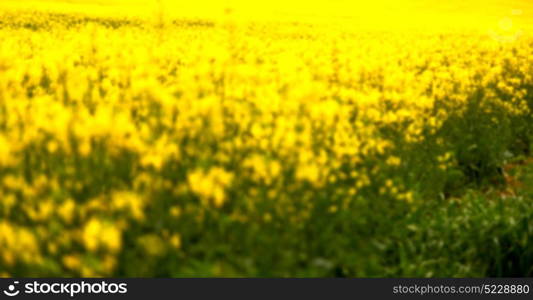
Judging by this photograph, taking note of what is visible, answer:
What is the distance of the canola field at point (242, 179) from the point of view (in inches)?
116

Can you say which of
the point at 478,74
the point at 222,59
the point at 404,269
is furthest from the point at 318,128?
the point at 478,74

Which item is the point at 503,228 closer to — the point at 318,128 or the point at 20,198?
the point at 318,128

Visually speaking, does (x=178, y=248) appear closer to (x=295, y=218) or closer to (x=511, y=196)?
(x=295, y=218)

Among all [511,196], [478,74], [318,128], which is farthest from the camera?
[478,74]

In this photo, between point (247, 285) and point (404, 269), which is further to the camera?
point (404, 269)

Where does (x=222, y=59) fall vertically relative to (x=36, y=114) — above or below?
above

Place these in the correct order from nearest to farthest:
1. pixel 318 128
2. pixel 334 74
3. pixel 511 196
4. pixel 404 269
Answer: pixel 404 269, pixel 318 128, pixel 511 196, pixel 334 74

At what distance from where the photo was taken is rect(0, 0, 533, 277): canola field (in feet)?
9.67

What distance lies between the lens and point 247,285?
2.73 meters

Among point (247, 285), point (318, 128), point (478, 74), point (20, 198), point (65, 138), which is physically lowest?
point (247, 285)

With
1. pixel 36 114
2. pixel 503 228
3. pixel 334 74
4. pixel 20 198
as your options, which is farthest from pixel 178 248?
pixel 334 74

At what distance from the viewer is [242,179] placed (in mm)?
3588

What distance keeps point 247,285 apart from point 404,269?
177 centimetres

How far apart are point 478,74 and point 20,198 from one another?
7150 millimetres
